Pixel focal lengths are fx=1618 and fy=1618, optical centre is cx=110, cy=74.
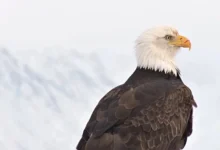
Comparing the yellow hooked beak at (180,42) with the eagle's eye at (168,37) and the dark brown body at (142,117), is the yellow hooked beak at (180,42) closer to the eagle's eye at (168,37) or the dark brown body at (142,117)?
the eagle's eye at (168,37)

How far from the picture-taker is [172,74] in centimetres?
1691

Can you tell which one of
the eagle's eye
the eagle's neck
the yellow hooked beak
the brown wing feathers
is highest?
the eagle's eye

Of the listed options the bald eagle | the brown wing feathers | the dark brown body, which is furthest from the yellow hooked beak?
the brown wing feathers

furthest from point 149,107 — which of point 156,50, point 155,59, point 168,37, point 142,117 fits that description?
point 168,37

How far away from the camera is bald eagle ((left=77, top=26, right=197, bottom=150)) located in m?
15.9

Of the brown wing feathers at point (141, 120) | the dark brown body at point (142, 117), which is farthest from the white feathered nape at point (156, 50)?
the brown wing feathers at point (141, 120)

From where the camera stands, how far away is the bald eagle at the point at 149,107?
1591cm

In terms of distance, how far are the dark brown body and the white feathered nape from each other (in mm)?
158

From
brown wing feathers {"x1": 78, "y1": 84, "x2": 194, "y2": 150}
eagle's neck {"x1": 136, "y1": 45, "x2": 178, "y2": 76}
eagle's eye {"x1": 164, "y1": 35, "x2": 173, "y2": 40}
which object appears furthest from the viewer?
eagle's eye {"x1": 164, "y1": 35, "x2": 173, "y2": 40}

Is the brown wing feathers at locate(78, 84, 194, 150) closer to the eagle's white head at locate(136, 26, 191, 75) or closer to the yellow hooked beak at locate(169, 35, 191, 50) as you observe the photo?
the eagle's white head at locate(136, 26, 191, 75)

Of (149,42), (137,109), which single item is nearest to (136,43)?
(149,42)

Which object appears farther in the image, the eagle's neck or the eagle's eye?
the eagle's eye

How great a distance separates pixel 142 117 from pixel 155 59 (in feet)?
3.45

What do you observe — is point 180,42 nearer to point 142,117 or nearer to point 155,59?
point 155,59
